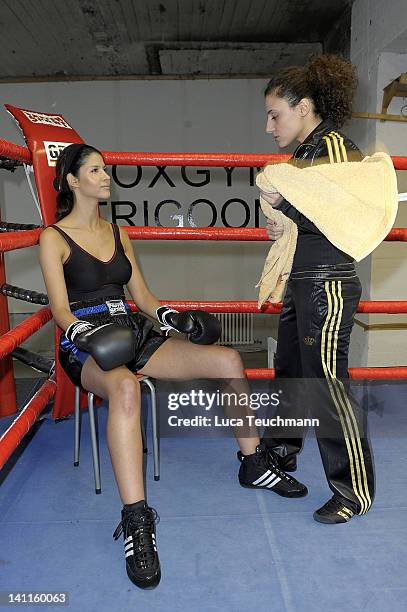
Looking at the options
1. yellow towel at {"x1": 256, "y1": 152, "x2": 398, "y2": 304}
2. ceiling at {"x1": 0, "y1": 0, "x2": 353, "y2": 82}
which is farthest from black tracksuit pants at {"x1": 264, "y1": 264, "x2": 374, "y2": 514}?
ceiling at {"x1": 0, "y1": 0, "x2": 353, "y2": 82}

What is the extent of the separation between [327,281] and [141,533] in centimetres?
87

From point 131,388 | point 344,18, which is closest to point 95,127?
point 344,18

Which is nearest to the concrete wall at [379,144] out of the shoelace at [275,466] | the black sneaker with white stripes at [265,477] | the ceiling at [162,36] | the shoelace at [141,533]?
the ceiling at [162,36]

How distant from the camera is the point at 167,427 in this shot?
2.15 meters

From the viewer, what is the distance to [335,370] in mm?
1460

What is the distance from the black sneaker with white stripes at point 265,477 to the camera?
1.65m

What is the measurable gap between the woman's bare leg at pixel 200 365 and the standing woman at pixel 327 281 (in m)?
0.31

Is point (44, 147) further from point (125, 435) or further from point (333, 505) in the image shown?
point (333, 505)

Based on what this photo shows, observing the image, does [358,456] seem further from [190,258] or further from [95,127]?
[95,127]

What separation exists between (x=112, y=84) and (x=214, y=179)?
69.1 inches

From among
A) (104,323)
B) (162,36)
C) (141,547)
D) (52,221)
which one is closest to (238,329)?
(162,36)

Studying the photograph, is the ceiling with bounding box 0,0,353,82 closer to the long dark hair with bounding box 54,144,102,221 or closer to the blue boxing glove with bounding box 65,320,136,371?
the long dark hair with bounding box 54,144,102,221

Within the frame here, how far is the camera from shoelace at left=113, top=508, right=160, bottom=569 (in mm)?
1281

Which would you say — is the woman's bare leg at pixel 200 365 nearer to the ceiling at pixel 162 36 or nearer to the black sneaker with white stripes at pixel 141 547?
the black sneaker with white stripes at pixel 141 547
